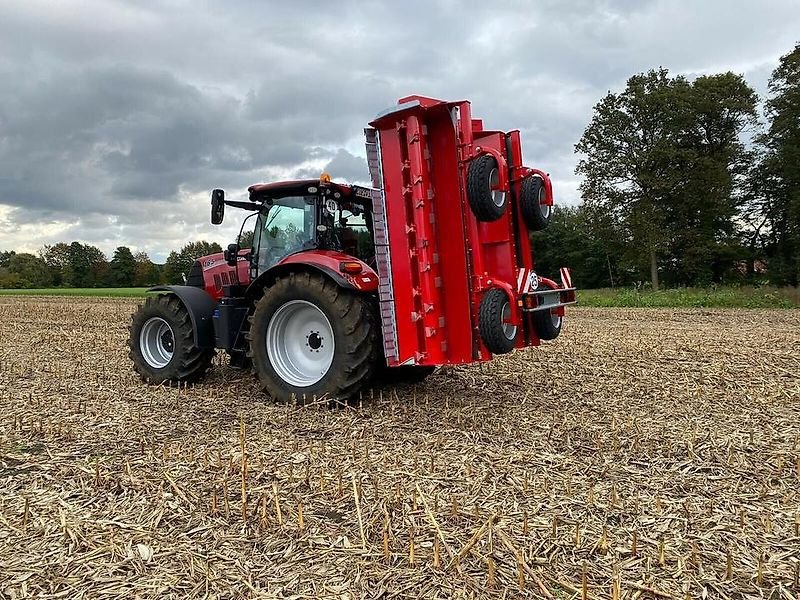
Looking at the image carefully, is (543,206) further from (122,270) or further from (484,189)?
(122,270)

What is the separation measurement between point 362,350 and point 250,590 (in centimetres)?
272

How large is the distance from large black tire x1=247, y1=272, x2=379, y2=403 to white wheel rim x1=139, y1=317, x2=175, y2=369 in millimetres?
1464

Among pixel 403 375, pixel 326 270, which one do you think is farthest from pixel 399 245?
pixel 403 375

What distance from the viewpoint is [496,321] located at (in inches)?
175

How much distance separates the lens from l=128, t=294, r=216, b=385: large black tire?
6141 millimetres

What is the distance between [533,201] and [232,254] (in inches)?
131

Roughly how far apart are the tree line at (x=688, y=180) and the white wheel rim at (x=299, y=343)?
23425 mm

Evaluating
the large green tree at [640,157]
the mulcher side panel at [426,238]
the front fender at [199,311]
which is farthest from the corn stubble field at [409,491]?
the large green tree at [640,157]

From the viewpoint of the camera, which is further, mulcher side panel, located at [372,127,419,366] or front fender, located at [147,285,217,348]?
front fender, located at [147,285,217,348]

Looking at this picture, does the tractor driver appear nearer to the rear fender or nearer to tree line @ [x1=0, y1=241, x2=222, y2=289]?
the rear fender

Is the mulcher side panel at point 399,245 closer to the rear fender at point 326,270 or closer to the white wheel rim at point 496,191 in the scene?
the rear fender at point 326,270

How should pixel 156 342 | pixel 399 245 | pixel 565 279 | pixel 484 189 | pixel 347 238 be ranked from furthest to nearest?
1. pixel 156 342
2. pixel 347 238
3. pixel 565 279
4. pixel 399 245
5. pixel 484 189

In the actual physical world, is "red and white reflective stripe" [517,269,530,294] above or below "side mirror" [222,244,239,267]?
below

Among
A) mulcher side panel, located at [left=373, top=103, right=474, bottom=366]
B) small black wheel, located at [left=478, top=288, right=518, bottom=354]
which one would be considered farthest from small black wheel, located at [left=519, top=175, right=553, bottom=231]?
small black wheel, located at [left=478, top=288, right=518, bottom=354]
